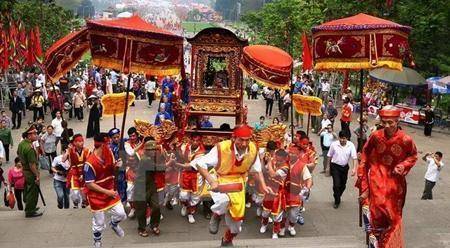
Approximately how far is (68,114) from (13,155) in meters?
5.91

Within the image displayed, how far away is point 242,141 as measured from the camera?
6.45 meters

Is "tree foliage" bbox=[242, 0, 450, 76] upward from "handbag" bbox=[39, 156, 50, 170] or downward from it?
upward

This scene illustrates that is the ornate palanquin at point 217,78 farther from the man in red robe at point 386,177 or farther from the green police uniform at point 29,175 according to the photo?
the man in red robe at point 386,177

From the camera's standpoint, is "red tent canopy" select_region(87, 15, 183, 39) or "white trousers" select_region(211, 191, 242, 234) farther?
"red tent canopy" select_region(87, 15, 183, 39)

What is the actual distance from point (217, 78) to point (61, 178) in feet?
14.8

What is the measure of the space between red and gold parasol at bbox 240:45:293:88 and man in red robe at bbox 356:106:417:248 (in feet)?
17.7

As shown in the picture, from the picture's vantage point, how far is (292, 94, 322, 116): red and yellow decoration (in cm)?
1010

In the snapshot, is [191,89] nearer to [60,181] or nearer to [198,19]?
[60,181]

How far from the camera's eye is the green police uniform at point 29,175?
9.16 meters

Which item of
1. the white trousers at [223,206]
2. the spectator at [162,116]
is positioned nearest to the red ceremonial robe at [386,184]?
the white trousers at [223,206]

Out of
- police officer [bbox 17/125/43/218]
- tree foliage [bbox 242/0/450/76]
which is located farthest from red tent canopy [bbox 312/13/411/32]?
tree foliage [bbox 242/0/450/76]

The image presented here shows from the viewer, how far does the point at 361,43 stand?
816 centimetres

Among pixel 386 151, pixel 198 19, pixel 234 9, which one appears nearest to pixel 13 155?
pixel 386 151

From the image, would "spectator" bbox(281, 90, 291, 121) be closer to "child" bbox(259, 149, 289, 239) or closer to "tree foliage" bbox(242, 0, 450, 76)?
"tree foliage" bbox(242, 0, 450, 76)
